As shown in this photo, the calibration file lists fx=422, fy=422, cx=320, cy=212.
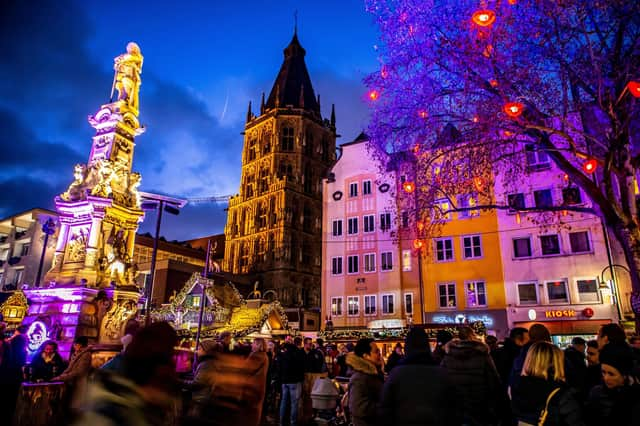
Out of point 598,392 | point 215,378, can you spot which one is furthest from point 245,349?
point 598,392

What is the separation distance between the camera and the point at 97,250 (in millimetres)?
12055

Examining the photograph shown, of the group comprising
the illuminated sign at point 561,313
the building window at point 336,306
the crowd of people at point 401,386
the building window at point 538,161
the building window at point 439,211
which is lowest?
the crowd of people at point 401,386

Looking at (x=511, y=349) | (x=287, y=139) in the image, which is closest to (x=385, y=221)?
(x=511, y=349)

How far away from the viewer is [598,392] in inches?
163

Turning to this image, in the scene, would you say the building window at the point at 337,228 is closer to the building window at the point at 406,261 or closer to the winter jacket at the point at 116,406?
the building window at the point at 406,261

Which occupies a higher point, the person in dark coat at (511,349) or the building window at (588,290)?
the building window at (588,290)

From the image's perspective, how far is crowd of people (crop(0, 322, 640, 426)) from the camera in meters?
2.34

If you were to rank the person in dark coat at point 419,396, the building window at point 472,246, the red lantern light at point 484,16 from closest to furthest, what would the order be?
the person in dark coat at point 419,396, the red lantern light at point 484,16, the building window at point 472,246

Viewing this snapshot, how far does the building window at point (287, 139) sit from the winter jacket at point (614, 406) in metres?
77.3

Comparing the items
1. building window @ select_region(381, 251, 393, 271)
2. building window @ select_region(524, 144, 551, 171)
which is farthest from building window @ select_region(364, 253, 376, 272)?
building window @ select_region(524, 144, 551, 171)

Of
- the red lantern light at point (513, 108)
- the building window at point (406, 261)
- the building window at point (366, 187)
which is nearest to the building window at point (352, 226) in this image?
the building window at point (366, 187)

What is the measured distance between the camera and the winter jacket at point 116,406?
7.12 feet

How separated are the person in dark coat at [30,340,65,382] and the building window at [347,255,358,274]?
27.9 metres

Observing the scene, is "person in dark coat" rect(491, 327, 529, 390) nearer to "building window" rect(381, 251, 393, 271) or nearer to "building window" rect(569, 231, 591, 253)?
"building window" rect(569, 231, 591, 253)
